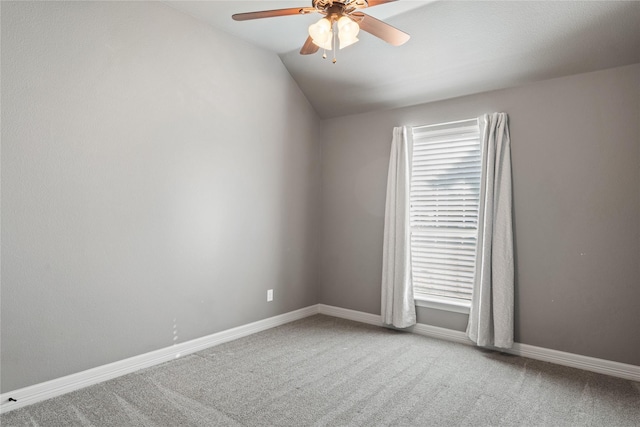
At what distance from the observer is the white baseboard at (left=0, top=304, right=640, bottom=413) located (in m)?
2.51

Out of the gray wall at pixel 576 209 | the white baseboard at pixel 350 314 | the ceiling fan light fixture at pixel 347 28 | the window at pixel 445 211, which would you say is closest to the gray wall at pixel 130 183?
the white baseboard at pixel 350 314

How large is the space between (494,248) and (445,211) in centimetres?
63

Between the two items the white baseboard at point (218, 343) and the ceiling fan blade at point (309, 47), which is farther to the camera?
the ceiling fan blade at point (309, 47)

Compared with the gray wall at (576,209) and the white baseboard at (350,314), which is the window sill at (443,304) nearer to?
the gray wall at (576,209)

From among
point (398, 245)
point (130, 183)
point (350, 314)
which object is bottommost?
point (350, 314)

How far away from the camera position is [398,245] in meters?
4.09

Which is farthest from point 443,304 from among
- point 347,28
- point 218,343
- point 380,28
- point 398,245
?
point 347,28

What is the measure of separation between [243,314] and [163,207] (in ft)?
4.38

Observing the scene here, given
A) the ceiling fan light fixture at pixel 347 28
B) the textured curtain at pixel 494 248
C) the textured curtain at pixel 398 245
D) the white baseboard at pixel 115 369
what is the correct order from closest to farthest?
the ceiling fan light fixture at pixel 347 28 < the white baseboard at pixel 115 369 < the textured curtain at pixel 494 248 < the textured curtain at pixel 398 245

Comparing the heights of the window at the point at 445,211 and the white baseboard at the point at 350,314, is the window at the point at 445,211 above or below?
above

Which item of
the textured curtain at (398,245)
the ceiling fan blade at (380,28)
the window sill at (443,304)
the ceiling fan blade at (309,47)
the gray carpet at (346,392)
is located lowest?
the gray carpet at (346,392)

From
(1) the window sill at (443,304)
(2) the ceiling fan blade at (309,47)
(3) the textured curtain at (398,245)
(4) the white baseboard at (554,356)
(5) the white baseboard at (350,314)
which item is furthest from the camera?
(5) the white baseboard at (350,314)

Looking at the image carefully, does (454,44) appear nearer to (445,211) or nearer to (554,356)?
(445,211)

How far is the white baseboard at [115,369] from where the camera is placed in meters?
2.44
